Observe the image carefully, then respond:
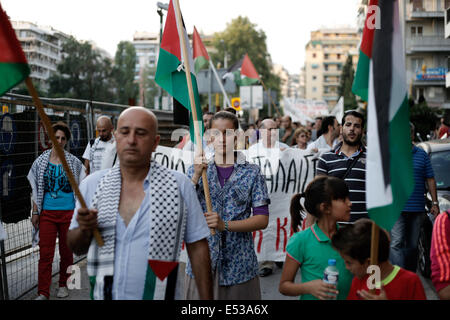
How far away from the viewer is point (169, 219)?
2.69m

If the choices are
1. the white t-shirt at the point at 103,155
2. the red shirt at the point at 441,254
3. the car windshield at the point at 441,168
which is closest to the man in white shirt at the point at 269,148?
the white t-shirt at the point at 103,155

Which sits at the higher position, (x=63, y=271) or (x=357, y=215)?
(x=357, y=215)

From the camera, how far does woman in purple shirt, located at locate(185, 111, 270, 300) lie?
3.69 m

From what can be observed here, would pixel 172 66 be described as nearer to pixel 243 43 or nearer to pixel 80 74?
pixel 243 43

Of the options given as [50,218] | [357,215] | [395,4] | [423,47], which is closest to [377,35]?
[395,4]

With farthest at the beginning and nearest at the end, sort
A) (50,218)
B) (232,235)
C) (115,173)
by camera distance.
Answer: (50,218) < (232,235) < (115,173)

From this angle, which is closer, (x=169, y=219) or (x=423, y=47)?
(x=169, y=219)

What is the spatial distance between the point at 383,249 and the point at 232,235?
4.23 ft

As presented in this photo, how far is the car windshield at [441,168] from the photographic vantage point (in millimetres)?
7073

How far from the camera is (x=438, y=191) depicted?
22.9 ft

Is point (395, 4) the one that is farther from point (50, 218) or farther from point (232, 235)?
point (50, 218)

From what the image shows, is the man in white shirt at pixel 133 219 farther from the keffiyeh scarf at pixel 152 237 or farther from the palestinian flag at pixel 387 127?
the palestinian flag at pixel 387 127

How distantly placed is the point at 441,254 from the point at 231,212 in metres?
1.45

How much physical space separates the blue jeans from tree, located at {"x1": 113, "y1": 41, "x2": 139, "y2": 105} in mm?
83341
